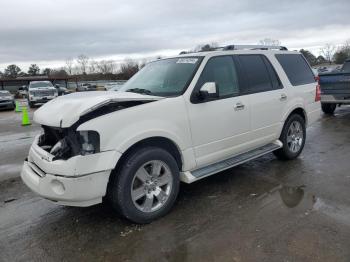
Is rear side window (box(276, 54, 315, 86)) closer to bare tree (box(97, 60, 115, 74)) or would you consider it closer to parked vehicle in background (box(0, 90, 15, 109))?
parked vehicle in background (box(0, 90, 15, 109))

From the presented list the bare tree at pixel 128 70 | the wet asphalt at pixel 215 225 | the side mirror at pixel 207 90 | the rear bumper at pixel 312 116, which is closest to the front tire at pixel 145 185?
the wet asphalt at pixel 215 225

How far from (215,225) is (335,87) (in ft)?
29.6

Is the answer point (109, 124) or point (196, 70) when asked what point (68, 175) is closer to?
point (109, 124)

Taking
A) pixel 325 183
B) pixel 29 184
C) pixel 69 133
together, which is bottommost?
pixel 325 183

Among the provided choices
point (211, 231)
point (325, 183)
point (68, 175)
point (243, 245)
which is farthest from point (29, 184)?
point (325, 183)

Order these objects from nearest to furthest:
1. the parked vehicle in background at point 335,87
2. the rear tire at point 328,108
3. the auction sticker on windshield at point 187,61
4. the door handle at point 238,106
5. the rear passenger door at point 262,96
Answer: the auction sticker on windshield at point 187,61
the door handle at point 238,106
the rear passenger door at point 262,96
the parked vehicle in background at point 335,87
the rear tire at point 328,108

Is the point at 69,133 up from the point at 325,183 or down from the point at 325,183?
up

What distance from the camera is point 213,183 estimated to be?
5.24 meters

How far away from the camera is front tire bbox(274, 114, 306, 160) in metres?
5.95

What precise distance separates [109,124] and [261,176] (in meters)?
2.85

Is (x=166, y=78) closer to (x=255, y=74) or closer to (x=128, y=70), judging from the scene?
(x=255, y=74)

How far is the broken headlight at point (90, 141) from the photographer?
3.49 metres

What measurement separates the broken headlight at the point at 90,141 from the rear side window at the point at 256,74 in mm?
2424

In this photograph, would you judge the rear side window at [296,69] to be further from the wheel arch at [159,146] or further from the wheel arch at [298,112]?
the wheel arch at [159,146]
